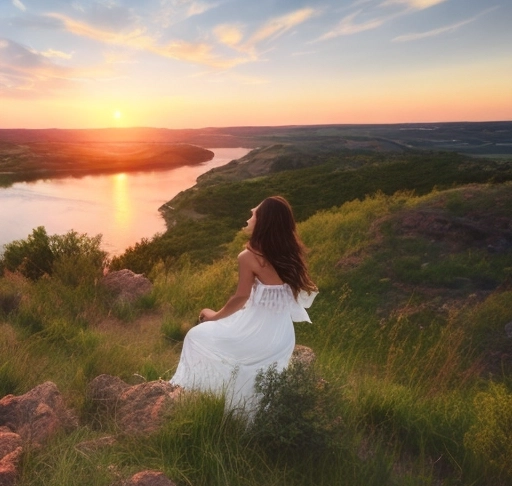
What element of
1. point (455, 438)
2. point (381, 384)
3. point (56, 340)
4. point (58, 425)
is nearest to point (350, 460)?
point (455, 438)

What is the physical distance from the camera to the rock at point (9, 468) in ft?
10.1

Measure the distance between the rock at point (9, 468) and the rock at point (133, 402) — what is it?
0.72 metres

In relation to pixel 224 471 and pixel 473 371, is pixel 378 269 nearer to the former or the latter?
pixel 473 371

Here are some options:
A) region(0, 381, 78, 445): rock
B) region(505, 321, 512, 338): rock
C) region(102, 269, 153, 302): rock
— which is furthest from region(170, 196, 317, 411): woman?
region(102, 269, 153, 302): rock

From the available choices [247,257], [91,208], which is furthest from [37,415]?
[91,208]

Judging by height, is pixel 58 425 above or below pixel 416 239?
above

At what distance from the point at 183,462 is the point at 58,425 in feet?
3.72

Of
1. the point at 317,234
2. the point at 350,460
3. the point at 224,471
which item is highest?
the point at 224,471

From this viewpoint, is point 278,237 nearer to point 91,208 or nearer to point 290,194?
point 290,194

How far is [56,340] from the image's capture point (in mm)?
6719

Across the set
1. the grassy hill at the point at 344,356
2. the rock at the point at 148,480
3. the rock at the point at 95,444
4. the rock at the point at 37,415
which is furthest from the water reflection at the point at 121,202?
the rock at the point at 148,480

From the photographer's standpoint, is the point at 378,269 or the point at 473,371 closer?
the point at 473,371

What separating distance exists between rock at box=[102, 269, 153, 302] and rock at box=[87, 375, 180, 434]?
5007mm

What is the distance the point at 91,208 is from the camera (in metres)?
54.9
